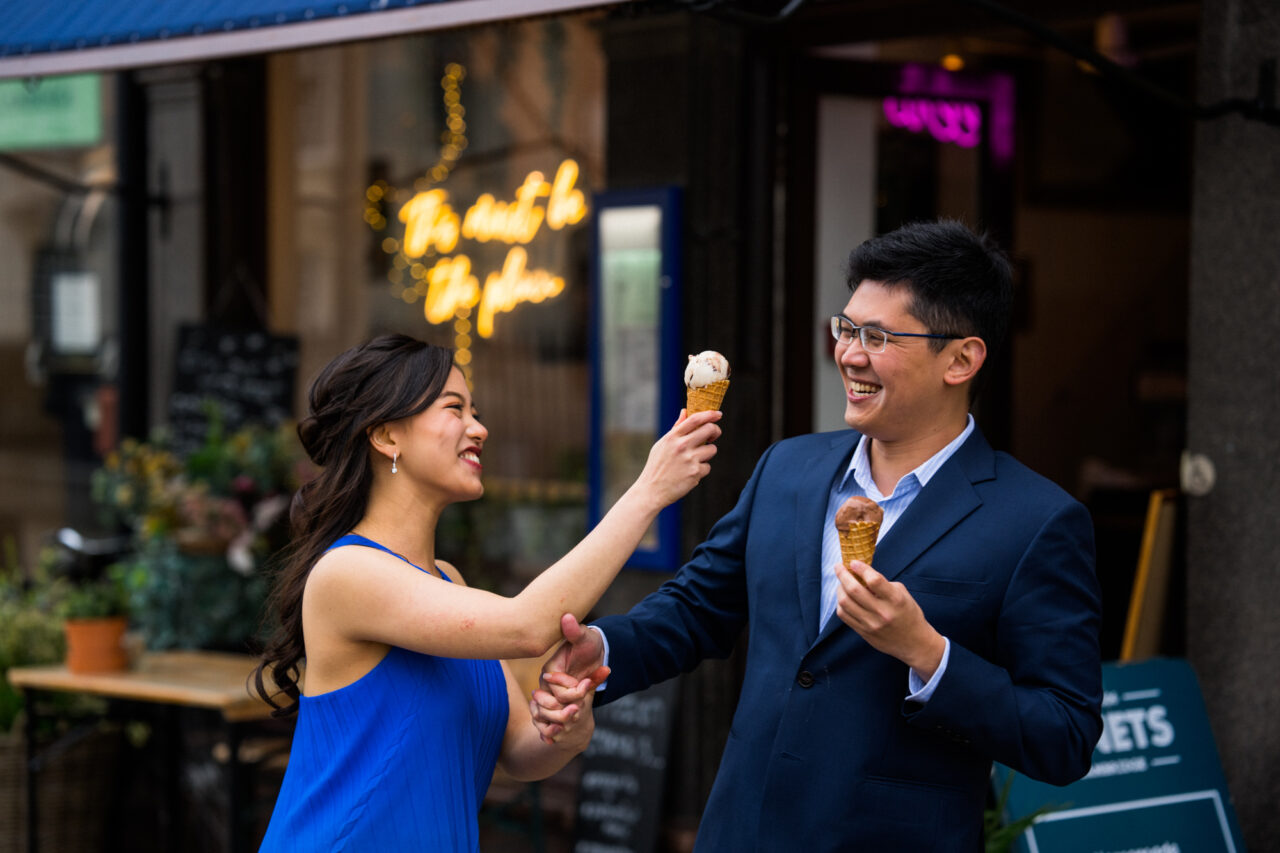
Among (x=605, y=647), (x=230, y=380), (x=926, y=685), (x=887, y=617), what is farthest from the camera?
(x=230, y=380)

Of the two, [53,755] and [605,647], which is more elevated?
[605,647]

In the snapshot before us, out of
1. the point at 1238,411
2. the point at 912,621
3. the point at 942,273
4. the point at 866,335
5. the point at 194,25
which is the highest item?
the point at 194,25

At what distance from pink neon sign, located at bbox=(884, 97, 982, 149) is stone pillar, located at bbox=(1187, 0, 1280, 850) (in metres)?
1.29

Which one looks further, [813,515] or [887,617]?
[813,515]

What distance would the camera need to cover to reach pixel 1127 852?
158 inches

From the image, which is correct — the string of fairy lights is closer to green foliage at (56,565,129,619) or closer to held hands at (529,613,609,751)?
green foliage at (56,565,129,619)

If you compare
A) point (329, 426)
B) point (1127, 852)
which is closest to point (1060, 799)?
point (1127, 852)

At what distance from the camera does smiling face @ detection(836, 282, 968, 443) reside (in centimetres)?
260

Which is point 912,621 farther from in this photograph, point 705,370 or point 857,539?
point 705,370

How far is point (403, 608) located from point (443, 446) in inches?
12.4

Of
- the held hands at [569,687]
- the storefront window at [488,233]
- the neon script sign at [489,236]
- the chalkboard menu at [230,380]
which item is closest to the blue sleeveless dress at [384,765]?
the held hands at [569,687]

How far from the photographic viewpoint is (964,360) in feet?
8.68

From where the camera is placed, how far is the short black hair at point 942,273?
261 centimetres

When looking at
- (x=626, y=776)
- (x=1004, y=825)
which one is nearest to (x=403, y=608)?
(x=1004, y=825)
